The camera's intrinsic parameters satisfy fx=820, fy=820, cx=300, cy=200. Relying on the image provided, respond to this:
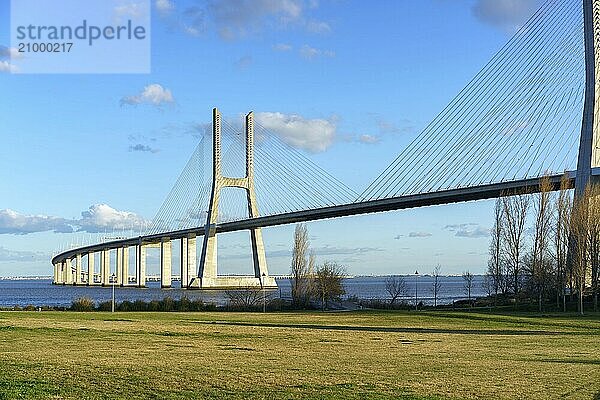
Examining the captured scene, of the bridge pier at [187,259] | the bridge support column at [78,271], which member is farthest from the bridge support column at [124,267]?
the bridge pier at [187,259]

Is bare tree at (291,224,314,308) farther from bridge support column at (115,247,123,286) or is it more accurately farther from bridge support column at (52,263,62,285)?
bridge support column at (52,263,62,285)

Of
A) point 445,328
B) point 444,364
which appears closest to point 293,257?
point 445,328

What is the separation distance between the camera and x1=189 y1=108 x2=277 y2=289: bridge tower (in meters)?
72.2

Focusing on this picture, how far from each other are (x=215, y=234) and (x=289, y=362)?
5884cm

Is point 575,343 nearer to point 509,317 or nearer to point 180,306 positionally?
point 509,317

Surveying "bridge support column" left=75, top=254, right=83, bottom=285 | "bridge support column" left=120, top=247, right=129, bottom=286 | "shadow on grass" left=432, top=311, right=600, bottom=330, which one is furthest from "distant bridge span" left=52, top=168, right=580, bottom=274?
"bridge support column" left=75, top=254, right=83, bottom=285

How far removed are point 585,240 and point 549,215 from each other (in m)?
3.37

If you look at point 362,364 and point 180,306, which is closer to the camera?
point 362,364

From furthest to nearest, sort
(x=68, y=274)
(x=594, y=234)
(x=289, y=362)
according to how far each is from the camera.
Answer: (x=68, y=274) → (x=594, y=234) → (x=289, y=362)

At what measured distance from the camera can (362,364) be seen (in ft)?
51.7

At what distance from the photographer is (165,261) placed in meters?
86.9

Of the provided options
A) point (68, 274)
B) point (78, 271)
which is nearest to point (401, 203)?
point (78, 271)

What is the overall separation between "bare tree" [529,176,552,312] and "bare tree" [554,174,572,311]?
1.84ft

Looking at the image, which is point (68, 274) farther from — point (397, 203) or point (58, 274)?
point (397, 203)
